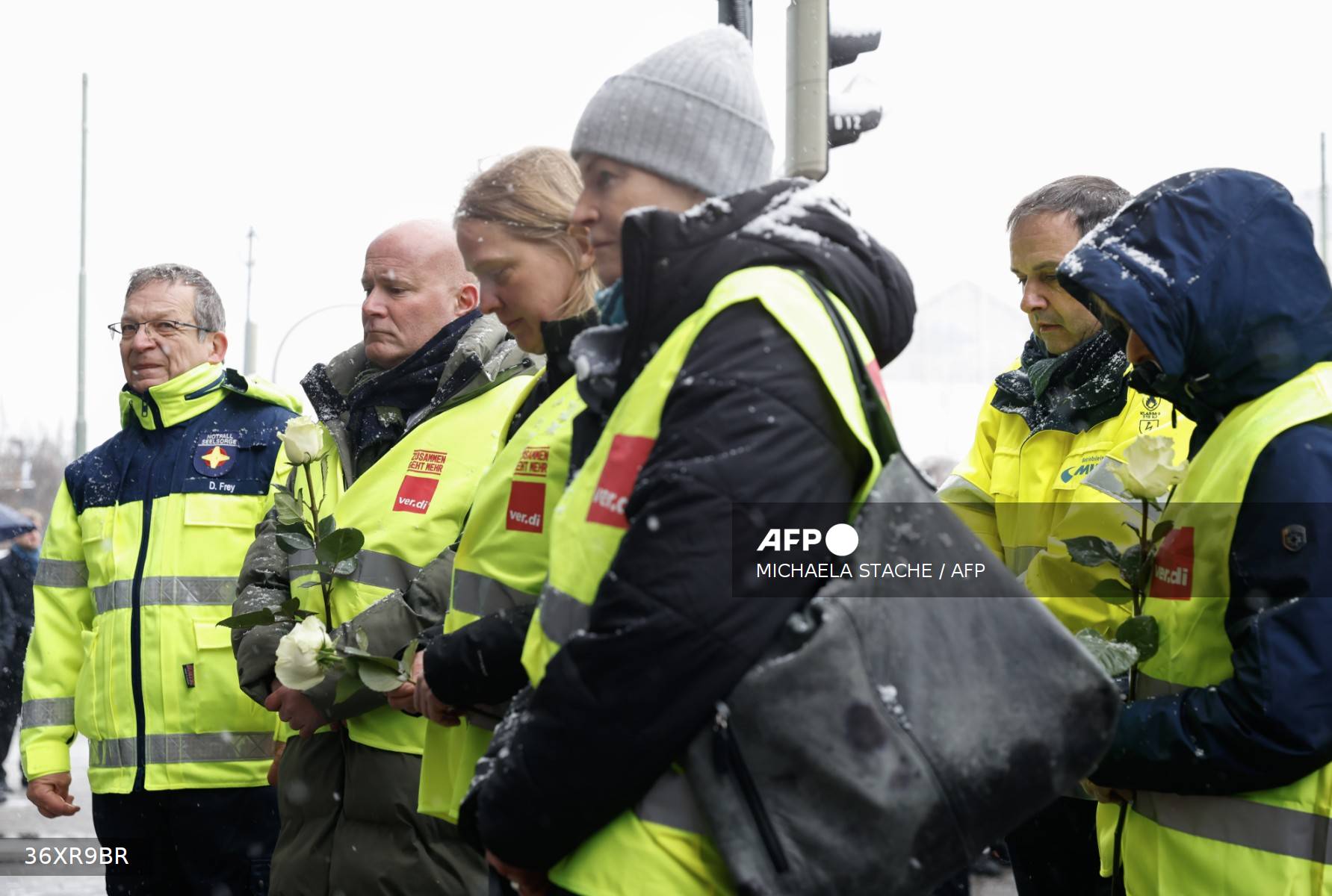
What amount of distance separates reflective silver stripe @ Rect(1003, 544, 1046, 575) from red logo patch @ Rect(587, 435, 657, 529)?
2.04 metres

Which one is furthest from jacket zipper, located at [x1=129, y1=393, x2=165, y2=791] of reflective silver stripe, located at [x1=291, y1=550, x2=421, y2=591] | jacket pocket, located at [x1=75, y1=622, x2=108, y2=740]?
reflective silver stripe, located at [x1=291, y1=550, x2=421, y2=591]

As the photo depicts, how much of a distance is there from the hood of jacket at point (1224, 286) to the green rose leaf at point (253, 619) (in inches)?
89.5

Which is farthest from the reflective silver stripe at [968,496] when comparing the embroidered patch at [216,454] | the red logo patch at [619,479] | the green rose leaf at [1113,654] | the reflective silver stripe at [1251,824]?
the embroidered patch at [216,454]

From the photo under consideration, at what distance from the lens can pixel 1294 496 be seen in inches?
104

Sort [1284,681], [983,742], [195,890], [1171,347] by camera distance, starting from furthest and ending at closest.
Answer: [195,890] → [1171,347] → [1284,681] → [983,742]

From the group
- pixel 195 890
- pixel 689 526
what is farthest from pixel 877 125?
pixel 689 526

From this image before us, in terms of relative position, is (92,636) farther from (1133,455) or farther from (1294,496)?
(1294,496)

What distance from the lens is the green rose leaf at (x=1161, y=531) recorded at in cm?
304

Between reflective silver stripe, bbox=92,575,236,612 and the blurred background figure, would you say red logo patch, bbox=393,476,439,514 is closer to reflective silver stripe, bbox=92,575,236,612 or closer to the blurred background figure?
reflective silver stripe, bbox=92,575,236,612

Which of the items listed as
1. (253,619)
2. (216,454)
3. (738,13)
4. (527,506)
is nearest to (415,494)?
(253,619)

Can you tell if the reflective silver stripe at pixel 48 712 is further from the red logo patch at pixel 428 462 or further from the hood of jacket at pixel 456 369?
the red logo patch at pixel 428 462

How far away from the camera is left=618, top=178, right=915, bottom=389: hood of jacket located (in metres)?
2.26

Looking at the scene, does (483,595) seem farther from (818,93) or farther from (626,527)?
(818,93)

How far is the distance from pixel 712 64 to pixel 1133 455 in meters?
1.22
